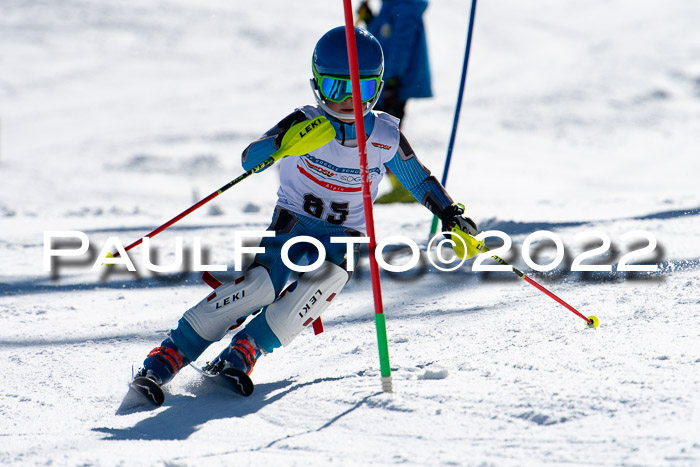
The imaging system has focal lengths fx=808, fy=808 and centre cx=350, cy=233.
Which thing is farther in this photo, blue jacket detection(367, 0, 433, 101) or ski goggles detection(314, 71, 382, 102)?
blue jacket detection(367, 0, 433, 101)

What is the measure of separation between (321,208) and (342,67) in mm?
587

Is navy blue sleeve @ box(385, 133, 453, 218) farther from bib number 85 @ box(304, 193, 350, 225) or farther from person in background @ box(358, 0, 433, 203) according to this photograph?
person in background @ box(358, 0, 433, 203)

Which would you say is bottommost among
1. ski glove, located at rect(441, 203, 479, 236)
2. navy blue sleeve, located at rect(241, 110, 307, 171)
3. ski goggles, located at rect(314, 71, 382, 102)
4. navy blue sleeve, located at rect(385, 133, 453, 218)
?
ski glove, located at rect(441, 203, 479, 236)

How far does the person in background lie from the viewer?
6.50m

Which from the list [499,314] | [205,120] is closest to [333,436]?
[499,314]

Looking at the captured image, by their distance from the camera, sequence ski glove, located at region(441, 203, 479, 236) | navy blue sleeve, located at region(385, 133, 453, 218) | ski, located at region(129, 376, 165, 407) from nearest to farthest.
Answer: ski, located at region(129, 376, 165, 407)
ski glove, located at region(441, 203, 479, 236)
navy blue sleeve, located at region(385, 133, 453, 218)

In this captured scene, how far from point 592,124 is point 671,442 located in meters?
9.40

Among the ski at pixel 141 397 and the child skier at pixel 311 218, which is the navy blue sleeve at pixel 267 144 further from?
the ski at pixel 141 397

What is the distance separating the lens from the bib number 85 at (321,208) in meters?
3.28

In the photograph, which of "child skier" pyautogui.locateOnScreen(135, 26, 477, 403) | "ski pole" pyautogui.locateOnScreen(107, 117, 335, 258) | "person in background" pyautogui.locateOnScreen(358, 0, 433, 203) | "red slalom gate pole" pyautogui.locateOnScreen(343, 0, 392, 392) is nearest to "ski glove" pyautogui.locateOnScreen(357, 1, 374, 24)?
"person in background" pyautogui.locateOnScreen(358, 0, 433, 203)

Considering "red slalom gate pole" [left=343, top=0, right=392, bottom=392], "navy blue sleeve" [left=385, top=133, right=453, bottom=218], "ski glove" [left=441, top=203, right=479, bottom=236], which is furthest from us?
"navy blue sleeve" [left=385, top=133, right=453, bottom=218]

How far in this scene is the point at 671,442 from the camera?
80.6 inches

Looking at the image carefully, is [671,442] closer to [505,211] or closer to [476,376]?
[476,376]

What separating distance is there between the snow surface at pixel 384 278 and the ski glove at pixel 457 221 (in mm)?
433
